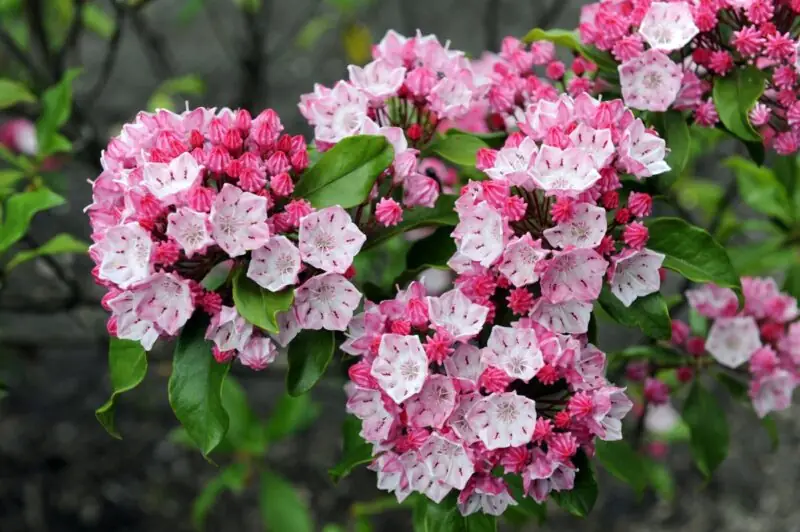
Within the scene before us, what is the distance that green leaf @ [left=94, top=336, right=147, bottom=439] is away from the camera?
1380 mm

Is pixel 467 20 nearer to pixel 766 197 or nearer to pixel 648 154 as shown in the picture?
pixel 766 197

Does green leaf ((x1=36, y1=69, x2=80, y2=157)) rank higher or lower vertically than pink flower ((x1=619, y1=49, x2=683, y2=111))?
lower

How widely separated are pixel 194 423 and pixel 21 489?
7.61 feet

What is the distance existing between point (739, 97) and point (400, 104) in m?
0.56

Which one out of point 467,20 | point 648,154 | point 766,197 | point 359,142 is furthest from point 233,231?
point 467,20

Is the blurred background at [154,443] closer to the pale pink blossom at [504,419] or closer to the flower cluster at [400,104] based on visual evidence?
the flower cluster at [400,104]

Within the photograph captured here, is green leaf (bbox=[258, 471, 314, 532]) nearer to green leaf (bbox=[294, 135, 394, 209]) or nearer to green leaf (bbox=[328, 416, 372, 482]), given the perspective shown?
green leaf (bbox=[328, 416, 372, 482])

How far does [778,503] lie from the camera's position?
342cm

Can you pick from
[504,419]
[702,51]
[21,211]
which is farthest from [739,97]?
[21,211]

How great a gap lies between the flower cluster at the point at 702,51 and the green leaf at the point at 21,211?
1019 millimetres

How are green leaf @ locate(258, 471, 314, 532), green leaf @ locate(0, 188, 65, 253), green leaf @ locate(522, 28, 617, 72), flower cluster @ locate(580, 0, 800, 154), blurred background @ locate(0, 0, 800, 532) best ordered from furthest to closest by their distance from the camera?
blurred background @ locate(0, 0, 800, 532) → green leaf @ locate(258, 471, 314, 532) → green leaf @ locate(0, 188, 65, 253) → green leaf @ locate(522, 28, 617, 72) → flower cluster @ locate(580, 0, 800, 154)

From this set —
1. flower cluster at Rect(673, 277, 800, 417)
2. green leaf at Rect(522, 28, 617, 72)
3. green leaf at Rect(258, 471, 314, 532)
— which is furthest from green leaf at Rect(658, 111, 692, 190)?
green leaf at Rect(258, 471, 314, 532)

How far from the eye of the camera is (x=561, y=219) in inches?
49.6

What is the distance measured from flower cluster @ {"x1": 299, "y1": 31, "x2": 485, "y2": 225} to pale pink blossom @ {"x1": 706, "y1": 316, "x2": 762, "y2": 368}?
0.69 metres
